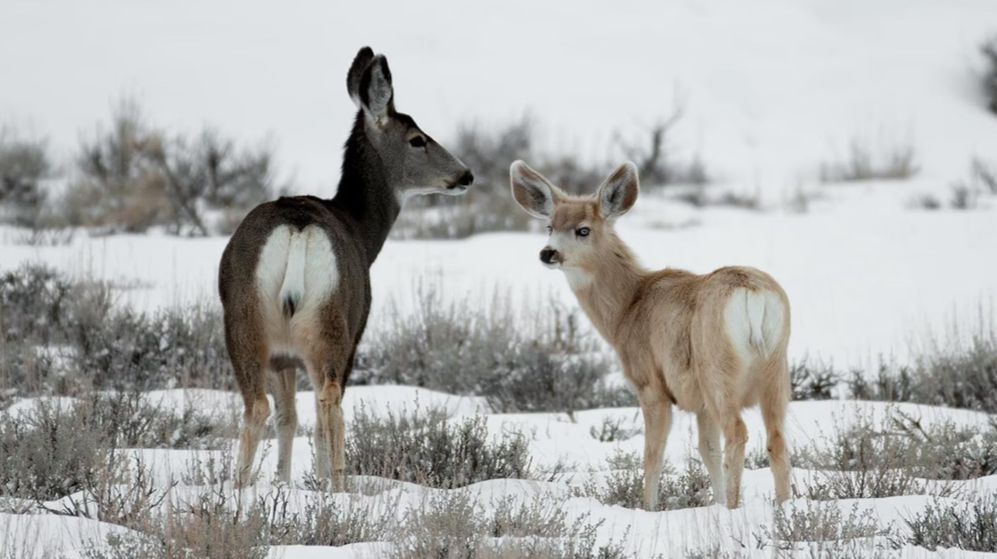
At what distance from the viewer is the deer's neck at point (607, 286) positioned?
22.9ft

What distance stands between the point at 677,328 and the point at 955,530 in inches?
66.6

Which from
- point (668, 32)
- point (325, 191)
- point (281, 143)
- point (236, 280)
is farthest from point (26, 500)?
point (668, 32)

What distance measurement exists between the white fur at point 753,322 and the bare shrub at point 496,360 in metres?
4.25

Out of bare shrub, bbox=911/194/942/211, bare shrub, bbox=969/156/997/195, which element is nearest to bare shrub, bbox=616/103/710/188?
bare shrub, bbox=911/194/942/211

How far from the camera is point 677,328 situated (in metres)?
6.28

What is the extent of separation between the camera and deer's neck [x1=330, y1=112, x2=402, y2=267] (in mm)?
7641

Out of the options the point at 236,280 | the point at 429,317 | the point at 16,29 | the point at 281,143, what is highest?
the point at 16,29

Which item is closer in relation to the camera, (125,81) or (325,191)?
(325,191)

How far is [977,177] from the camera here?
2350 cm

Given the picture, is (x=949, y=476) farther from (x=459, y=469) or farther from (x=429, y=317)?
(x=429, y=317)

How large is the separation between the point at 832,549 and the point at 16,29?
3969 cm

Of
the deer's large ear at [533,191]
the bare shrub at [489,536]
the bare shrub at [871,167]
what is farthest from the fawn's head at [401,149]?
the bare shrub at [871,167]

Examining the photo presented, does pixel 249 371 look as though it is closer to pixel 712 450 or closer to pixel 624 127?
pixel 712 450

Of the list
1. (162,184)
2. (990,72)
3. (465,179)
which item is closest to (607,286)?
(465,179)
